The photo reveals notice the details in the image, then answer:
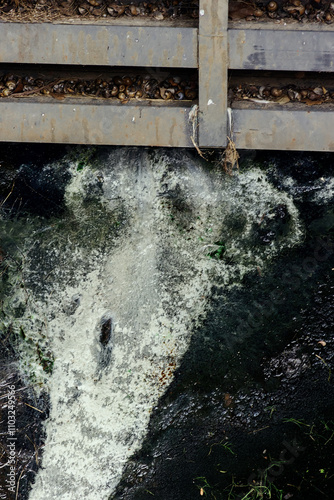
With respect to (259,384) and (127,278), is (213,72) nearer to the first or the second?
(127,278)

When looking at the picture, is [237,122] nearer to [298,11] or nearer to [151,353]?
[298,11]

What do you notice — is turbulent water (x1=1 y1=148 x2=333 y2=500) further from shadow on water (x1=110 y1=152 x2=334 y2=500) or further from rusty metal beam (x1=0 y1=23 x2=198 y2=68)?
rusty metal beam (x1=0 y1=23 x2=198 y2=68)

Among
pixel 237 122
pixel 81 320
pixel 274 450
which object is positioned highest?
pixel 237 122

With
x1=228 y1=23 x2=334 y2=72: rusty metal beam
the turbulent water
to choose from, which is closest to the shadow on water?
the turbulent water

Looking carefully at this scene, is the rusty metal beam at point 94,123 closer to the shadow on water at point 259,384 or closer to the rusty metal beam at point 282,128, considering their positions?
the rusty metal beam at point 282,128

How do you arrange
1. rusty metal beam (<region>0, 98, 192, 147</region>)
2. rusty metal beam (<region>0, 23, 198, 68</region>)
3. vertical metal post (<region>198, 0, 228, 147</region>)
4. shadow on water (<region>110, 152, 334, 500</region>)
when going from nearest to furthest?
vertical metal post (<region>198, 0, 228, 147</region>) < rusty metal beam (<region>0, 23, 198, 68</region>) < rusty metal beam (<region>0, 98, 192, 147</region>) < shadow on water (<region>110, 152, 334, 500</region>)

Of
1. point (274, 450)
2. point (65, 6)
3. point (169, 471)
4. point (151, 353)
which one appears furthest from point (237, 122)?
point (169, 471)
